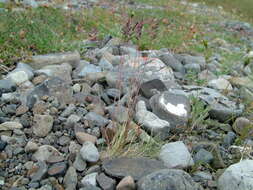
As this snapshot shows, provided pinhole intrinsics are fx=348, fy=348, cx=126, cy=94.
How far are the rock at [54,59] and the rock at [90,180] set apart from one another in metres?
2.18

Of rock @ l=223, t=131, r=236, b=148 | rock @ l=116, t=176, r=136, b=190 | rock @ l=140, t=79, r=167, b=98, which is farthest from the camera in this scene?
rock @ l=140, t=79, r=167, b=98

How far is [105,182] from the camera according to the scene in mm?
2641

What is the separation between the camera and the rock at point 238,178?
2584mm

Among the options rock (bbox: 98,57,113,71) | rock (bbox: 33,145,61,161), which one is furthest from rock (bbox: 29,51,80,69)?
rock (bbox: 33,145,61,161)

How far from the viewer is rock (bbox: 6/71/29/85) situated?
3.85 metres

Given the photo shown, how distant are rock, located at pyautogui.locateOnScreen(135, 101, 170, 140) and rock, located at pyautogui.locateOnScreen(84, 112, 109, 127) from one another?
349mm

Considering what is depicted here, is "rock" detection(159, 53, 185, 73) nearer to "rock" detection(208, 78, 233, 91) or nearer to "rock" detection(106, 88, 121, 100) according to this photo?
"rock" detection(208, 78, 233, 91)

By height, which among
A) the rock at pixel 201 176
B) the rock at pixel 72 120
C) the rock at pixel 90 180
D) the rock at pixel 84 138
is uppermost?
the rock at pixel 72 120

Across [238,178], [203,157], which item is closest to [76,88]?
[203,157]

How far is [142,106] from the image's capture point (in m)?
3.70

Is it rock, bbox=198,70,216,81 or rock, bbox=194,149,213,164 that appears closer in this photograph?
rock, bbox=194,149,213,164

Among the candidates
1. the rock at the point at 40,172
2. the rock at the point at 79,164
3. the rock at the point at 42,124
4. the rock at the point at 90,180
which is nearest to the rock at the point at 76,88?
the rock at the point at 42,124

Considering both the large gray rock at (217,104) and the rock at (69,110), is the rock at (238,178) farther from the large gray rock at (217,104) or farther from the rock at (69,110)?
the rock at (69,110)

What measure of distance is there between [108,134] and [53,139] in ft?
1.64
